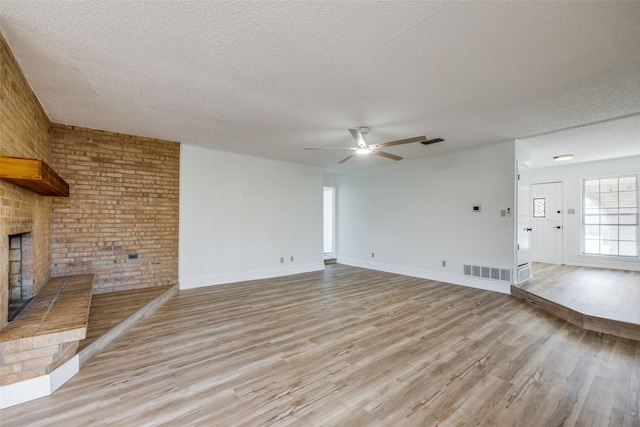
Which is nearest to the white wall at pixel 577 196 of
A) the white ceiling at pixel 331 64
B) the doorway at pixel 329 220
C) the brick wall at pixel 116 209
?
the white ceiling at pixel 331 64

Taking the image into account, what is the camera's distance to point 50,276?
12.4 feet

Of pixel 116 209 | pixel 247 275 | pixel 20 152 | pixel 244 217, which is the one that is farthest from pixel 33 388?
pixel 244 217

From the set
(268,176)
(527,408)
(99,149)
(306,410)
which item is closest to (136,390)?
(306,410)

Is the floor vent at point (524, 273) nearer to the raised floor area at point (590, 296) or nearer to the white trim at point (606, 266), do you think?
the raised floor area at point (590, 296)

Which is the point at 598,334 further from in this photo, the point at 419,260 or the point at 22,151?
the point at 22,151

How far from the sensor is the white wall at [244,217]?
4996 mm

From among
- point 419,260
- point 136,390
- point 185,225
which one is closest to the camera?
point 136,390

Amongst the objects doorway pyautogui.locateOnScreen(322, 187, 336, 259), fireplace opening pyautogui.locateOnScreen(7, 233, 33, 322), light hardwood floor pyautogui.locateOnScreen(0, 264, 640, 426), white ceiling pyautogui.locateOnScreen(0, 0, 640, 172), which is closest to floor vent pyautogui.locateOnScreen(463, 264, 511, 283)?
light hardwood floor pyautogui.locateOnScreen(0, 264, 640, 426)

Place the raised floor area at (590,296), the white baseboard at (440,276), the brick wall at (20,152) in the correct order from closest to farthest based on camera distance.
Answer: the brick wall at (20,152)
the raised floor area at (590,296)
the white baseboard at (440,276)

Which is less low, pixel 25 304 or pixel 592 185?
pixel 592 185

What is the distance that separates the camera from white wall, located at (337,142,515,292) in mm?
4824

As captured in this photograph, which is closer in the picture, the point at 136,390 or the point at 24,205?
the point at 136,390

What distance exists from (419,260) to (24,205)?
20.1 ft

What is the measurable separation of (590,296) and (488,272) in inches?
51.3
